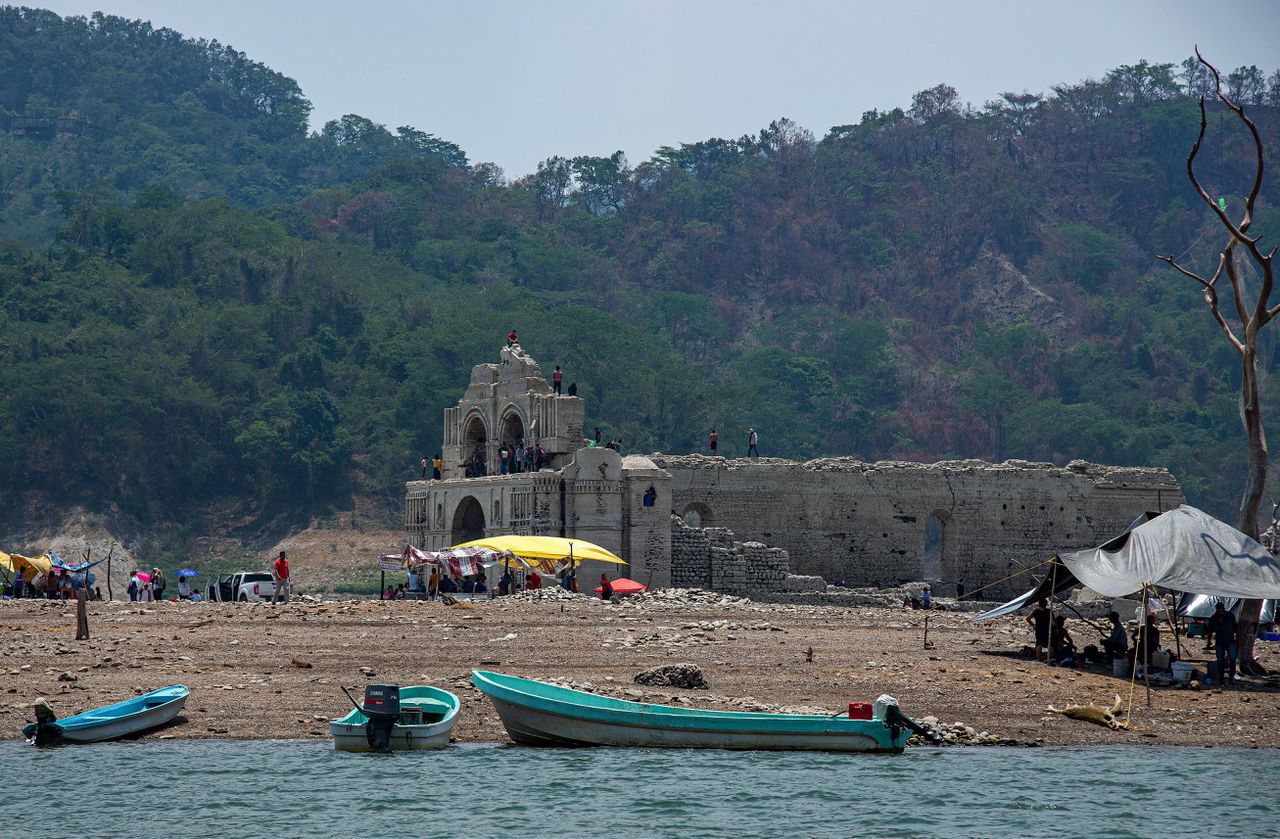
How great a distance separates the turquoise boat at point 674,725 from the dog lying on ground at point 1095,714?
270cm

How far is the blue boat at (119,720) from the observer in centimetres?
1805

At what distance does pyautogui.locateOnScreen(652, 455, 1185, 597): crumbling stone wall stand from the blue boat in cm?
2323

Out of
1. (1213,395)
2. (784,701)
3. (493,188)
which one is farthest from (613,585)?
(493,188)

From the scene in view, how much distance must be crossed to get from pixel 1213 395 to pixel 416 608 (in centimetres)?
7025

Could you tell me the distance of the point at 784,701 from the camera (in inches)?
784

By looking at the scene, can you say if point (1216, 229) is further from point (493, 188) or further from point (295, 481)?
point (295, 481)

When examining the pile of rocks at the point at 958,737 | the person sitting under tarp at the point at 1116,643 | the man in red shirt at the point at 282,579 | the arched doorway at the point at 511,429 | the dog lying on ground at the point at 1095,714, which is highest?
the arched doorway at the point at 511,429

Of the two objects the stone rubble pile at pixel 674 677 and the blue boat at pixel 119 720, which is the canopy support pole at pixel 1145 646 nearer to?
the stone rubble pile at pixel 674 677

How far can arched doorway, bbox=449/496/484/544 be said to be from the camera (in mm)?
40688

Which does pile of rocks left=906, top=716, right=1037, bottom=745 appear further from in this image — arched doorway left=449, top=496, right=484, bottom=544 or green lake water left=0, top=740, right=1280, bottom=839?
arched doorway left=449, top=496, right=484, bottom=544

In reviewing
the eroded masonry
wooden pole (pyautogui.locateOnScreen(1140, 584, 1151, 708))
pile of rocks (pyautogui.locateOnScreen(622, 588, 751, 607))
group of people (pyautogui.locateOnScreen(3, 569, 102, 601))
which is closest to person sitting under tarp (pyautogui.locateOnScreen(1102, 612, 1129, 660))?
wooden pole (pyautogui.locateOnScreen(1140, 584, 1151, 708))

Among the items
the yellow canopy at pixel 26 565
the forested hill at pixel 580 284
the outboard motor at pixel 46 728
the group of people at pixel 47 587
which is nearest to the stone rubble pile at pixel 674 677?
the outboard motor at pixel 46 728

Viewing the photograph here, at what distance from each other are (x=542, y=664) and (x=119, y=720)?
603 cm

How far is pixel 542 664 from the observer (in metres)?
22.3
